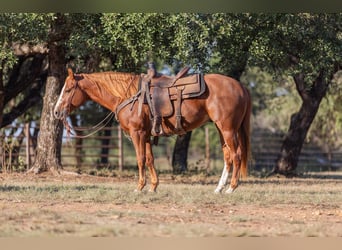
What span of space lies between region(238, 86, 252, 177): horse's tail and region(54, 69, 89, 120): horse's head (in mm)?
2689

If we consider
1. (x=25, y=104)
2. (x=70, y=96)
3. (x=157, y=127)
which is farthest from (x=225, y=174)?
(x=25, y=104)

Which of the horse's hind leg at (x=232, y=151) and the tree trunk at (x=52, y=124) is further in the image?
the tree trunk at (x=52, y=124)

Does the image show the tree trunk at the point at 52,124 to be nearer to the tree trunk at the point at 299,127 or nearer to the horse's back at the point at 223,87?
the horse's back at the point at 223,87

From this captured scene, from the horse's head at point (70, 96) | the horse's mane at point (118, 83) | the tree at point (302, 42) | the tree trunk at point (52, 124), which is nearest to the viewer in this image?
the horse's mane at point (118, 83)

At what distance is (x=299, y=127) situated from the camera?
1848cm

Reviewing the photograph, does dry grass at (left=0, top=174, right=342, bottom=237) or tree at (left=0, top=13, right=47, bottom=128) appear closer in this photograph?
dry grass at (left=0, top=174, right=342, bottom=237)


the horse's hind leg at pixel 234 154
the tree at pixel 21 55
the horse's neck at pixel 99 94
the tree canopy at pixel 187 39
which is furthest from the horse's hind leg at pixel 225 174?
the tree at pixel 21 55

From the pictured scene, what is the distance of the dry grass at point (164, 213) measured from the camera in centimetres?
680

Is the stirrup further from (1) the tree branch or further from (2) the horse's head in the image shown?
(1) the tree branch

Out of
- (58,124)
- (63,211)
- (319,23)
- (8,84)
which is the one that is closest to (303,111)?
(319,23)

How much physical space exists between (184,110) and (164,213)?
2834 mm

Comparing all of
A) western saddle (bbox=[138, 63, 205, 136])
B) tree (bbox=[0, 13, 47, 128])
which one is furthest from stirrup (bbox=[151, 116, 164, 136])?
tree (bbox=[0, 13, 47, 128])

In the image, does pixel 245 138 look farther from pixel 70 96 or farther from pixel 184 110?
pixel 70 96

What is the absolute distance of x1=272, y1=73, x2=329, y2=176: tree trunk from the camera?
58.7 feet
